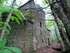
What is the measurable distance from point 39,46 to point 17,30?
115 inches

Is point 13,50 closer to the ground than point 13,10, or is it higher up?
closer to the ground

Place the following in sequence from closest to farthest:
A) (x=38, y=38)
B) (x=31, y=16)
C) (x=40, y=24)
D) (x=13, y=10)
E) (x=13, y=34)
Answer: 1. (x=13, y=10)
2. (x=13, y=34)
3. (x=31, y=16)
4. (x=38, y=38)
5. (x=40, y=24)

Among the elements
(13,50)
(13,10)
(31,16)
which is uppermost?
(31,16)

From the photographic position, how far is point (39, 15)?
14.5 meters

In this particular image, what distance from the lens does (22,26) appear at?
40.0 ft

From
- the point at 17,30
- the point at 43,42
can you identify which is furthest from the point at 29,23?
the point at 43,42

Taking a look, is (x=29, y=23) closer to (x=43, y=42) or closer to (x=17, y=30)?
(x=17, y=30)

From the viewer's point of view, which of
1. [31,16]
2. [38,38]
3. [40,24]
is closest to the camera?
[31,16]

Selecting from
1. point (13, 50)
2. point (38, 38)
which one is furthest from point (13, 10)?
point (38, 38)

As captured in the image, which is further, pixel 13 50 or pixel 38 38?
pixel 38 38

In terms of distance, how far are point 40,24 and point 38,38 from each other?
174 cm

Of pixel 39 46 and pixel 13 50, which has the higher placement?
pixel 13 50

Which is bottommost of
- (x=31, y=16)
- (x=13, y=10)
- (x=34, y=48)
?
(x=34, y=48)

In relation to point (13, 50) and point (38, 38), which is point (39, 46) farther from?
point (13, 50)
